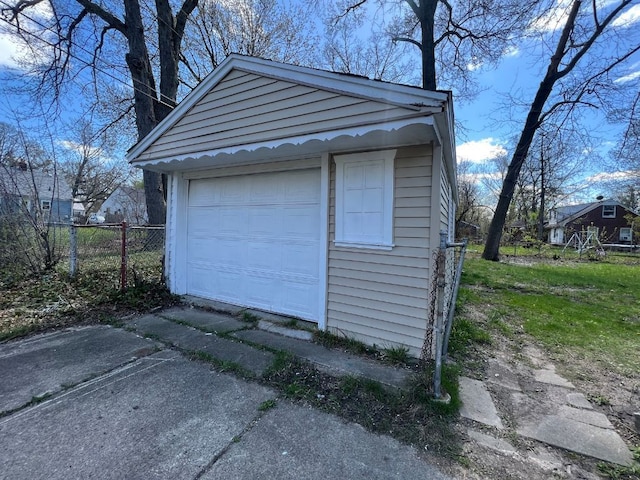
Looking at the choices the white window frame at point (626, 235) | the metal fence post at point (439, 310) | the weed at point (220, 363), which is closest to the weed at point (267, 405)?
the weed at point (220, 363)

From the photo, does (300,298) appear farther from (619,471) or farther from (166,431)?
(619,471)

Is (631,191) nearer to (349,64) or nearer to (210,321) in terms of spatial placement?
(349,64)

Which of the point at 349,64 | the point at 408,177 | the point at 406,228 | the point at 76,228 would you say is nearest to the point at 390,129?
the point at 408,177

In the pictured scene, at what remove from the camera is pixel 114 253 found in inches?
275

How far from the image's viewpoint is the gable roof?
2852mm

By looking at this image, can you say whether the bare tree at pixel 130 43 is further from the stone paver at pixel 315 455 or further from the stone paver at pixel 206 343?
the stone paver at pixel 315 455

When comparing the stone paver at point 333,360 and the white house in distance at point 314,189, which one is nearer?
the stone paver at point 333,360

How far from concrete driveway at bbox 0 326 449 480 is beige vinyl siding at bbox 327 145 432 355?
1369 mm

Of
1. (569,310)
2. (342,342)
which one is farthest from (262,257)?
(569,310)

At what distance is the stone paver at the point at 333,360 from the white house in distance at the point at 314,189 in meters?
0.39

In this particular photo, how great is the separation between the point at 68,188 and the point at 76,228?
45.9 ft

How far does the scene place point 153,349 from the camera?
338 cm

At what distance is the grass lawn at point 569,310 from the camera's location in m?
3.85

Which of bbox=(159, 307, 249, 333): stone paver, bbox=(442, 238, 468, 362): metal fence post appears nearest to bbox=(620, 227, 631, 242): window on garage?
bbox=(442, 238, 468, 362): metal fence post
